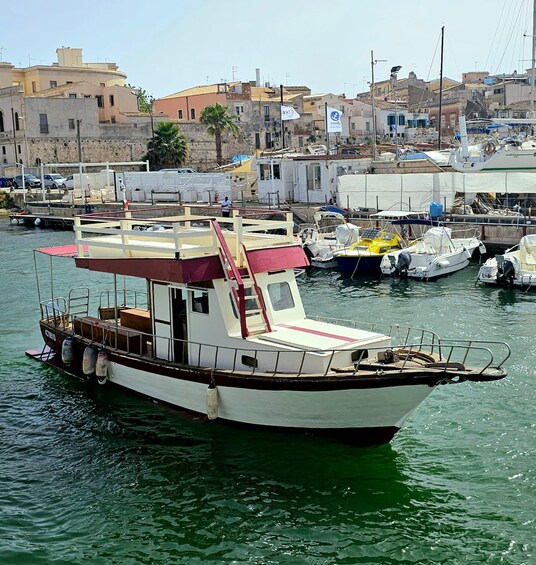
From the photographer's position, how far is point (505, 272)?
90.4 feet

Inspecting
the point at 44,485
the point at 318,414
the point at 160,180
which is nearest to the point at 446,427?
the point at 318,414

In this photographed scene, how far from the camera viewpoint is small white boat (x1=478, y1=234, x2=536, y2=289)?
27203mm

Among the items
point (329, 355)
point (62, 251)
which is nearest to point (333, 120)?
point (62, 251)

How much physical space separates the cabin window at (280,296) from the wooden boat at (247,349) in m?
0.02

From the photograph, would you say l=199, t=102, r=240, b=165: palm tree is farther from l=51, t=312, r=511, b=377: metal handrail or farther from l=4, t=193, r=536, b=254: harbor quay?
l=51, t=312, r=511, b=377: metal handrail

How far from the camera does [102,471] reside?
12891mm

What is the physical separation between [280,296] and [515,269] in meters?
15.2

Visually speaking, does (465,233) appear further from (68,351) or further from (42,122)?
(42,122)

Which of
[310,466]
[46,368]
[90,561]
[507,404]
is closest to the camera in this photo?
[90,561]

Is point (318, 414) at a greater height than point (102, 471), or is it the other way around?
point (318, 414)

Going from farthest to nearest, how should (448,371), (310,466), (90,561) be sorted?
(310,466) < (448,371) < (90,561)

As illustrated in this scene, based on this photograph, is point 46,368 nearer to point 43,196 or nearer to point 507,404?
point 507,404

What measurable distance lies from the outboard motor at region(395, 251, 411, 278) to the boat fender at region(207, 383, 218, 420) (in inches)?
723

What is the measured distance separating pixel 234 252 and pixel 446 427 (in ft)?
16.6
